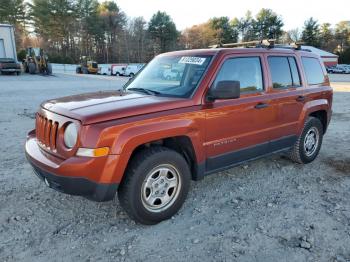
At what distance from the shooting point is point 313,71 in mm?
5582

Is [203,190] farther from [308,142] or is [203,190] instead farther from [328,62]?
[328,62]

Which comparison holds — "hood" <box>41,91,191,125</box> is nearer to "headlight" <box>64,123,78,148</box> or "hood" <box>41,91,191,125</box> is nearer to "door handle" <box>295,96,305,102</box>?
"headlight" <box>64,123,78,148</box>

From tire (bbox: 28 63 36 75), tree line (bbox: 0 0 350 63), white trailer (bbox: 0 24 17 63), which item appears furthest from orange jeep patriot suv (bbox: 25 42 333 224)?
tree line (bbox: 0 0 350 63)

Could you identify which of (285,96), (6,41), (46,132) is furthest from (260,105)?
(6,41)

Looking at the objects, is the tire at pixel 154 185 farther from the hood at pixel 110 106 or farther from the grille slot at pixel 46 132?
the grille slot at pixel 46 132

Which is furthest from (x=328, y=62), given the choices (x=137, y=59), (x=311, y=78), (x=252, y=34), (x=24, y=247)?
(x=24, y=247)

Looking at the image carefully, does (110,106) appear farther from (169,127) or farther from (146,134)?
(169,127)

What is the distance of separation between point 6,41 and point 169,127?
111 ft

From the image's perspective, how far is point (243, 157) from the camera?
14.5 feet

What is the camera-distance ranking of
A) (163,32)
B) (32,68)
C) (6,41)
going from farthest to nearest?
(163,32)
(6,41)
(32,68)

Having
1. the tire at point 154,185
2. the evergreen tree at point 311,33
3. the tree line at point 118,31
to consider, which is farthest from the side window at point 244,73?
the evergreen tree at point 311,33

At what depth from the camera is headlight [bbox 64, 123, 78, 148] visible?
317 centimetres

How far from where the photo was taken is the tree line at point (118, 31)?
2498 inches

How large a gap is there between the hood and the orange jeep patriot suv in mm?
10
